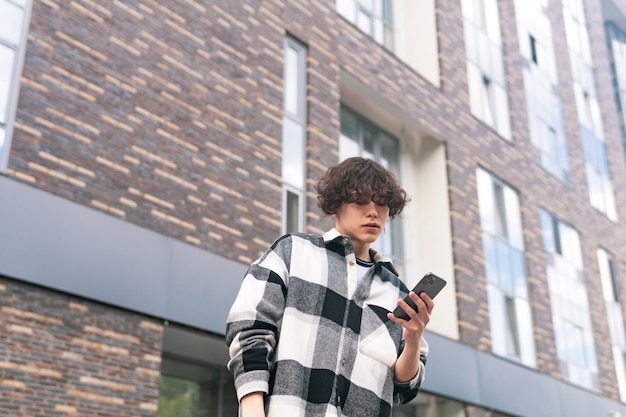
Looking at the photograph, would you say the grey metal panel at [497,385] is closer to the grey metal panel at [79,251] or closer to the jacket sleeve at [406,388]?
the grey metal panel at [79,251]

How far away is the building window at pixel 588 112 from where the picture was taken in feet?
76.6

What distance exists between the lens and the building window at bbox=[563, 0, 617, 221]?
23.3 metres

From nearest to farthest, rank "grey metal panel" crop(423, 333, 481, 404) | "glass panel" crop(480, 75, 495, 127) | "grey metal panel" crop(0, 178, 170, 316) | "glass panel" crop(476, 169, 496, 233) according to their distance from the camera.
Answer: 1. "grey metal panel" crop(0, 178, 170, 316)
2. "grey metal panel" crop(423, 333, 481, 404)
3. "glass panel" crop(476, 169, 496, 233)
4. "glass panel" crop(480, 75, 495, 127)

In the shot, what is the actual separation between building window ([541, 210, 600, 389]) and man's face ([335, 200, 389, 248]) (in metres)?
16.1

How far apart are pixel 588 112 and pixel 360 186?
23167 mm

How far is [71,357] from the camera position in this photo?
8375 millimetres

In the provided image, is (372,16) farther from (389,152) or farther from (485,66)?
(485,66)

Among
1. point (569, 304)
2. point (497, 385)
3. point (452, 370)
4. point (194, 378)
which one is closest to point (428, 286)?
point (194, 378)

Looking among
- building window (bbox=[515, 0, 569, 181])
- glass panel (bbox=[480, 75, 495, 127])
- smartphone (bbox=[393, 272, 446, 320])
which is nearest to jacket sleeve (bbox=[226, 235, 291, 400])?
smartphone (bbox=[393, 272, 446, 320])

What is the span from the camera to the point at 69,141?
905 cm

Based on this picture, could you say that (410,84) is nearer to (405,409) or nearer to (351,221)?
(405,409)

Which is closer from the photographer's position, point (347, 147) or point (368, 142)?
point (347, 147)

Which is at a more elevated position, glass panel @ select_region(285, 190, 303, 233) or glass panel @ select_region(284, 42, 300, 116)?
glass panel @ select_region(284, 42, 300, 116)

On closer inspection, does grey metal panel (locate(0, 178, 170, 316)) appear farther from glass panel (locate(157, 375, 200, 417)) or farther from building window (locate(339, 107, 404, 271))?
building window (locate(339, 107, 404, 271))
